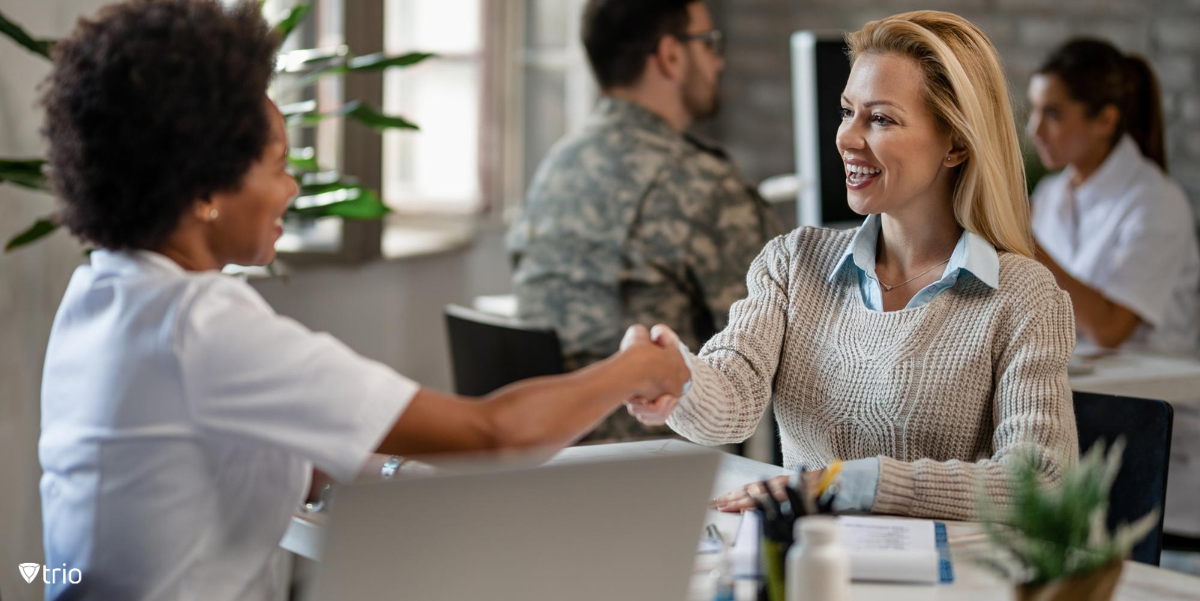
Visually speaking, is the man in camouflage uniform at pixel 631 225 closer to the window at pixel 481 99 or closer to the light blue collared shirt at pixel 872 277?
the light blue collared shirt at pixel 872 277

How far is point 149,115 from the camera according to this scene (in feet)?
3.36

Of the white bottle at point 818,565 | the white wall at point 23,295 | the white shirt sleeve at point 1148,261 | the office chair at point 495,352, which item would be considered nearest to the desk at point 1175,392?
the white shirt sleeve at point 1148,261

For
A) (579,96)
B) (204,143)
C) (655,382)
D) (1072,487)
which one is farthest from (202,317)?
(579,96)

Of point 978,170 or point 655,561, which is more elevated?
point 978,170

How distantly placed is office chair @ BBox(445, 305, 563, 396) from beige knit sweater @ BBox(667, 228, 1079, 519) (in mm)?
712

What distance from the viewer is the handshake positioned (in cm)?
142

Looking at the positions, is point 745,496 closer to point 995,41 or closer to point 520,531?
point 520,531

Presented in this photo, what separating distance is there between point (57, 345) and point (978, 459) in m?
1.13

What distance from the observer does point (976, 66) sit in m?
1.61

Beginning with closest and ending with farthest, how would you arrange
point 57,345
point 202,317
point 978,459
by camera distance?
1. point 202,317
2. point 57,345
3. point 978,459

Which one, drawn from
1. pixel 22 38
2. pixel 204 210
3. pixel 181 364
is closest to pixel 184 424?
pixel 181 364

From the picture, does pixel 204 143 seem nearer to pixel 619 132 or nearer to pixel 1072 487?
pixel 1072 487

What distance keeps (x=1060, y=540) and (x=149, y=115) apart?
82 centimetres

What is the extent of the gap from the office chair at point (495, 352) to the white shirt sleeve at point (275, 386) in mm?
1338
